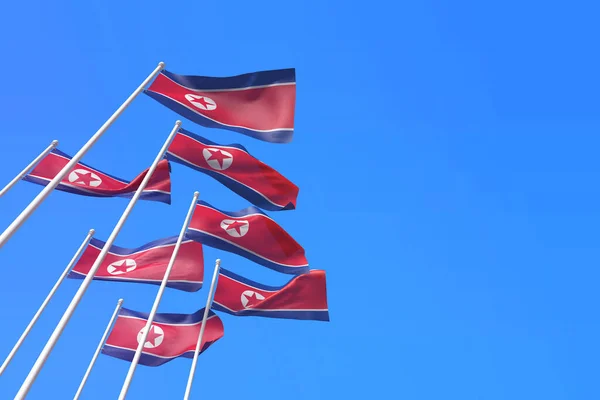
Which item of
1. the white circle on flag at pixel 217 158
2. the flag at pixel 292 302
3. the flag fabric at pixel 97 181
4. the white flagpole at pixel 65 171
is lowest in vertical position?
the white flagpole at pixel 65 171

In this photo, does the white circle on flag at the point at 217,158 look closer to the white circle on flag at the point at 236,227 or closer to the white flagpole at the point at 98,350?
the white circle on flag at the point at 236,227

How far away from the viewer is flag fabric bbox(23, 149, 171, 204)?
644 inches

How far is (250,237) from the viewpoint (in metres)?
16.4

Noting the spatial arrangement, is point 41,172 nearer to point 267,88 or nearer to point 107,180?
point 107,180

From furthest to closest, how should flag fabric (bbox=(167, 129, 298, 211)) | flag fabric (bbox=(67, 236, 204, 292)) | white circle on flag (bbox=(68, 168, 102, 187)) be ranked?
flag fabric (bbox=(67, 236, 204, 292))
white circle on flag (bbox=(68, 168, 102, 187))
flag fabric (bbox=(167, 129, 298, 211))

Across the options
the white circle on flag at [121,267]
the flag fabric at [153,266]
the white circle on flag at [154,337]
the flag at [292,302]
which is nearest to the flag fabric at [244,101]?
the flag fabric at [153,266]

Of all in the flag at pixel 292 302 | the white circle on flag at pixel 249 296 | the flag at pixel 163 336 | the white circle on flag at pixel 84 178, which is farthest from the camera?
the white circle on flag at pixel 249 296

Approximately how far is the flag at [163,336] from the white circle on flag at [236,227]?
2.90 meters

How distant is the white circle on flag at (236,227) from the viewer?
53.8 ft

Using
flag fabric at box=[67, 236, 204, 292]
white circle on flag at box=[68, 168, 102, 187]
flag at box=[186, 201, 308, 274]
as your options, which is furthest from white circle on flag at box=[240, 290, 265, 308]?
white circle on flag at box=[68, 168, 102, 187]

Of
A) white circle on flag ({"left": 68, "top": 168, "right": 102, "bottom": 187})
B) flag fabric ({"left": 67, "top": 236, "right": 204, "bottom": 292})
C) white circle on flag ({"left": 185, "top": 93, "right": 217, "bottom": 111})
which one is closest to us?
white circle on flag ({"left": 185, "top": 93, "right": 217, "bottom": 111})

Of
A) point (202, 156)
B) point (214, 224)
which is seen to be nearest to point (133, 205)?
point (202, 156)

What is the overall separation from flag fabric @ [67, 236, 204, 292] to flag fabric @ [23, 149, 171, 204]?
1538mm

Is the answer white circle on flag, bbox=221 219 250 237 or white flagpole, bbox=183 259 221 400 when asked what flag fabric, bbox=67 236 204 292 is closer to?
white flagpole, bbox=183 259 221 400
